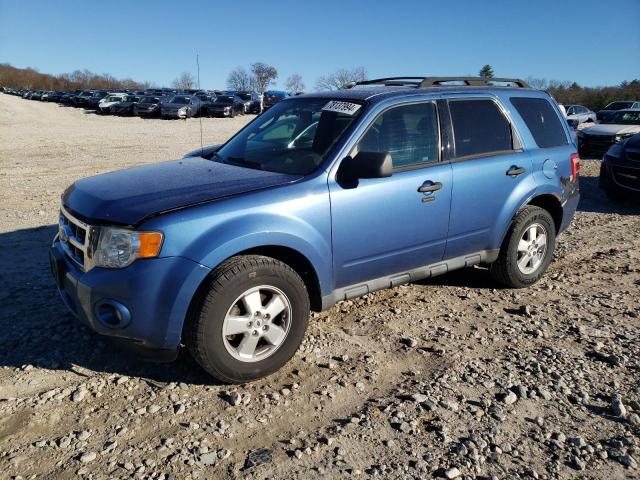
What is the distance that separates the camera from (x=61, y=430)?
290cm

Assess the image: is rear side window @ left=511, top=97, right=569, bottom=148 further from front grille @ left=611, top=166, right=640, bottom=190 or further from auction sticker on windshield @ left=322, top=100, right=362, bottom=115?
front grille @ left=611, top=166, right=640, bottom=190

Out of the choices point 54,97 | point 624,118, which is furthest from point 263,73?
point 624,118

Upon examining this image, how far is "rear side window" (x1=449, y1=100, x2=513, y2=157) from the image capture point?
434 centimetres

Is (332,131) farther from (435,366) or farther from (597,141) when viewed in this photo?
(597,141)

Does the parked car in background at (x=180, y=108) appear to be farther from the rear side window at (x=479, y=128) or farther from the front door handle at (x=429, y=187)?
the front door handle at (x=429, y=187)

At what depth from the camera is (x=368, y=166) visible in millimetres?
3477

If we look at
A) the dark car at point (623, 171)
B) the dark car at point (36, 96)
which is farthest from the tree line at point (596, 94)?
the dark car at point (36, 96)


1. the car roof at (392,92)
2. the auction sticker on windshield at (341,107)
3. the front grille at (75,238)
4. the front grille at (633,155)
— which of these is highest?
the car roof at (392,92)

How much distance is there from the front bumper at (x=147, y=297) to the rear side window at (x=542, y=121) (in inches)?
136

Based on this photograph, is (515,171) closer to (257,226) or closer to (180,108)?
(257,226)

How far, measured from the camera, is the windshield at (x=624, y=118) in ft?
48.8

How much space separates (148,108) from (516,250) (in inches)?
1367

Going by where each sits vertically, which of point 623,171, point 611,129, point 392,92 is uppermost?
point 392,92

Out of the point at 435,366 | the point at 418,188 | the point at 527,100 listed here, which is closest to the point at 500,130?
the point at 527,100
